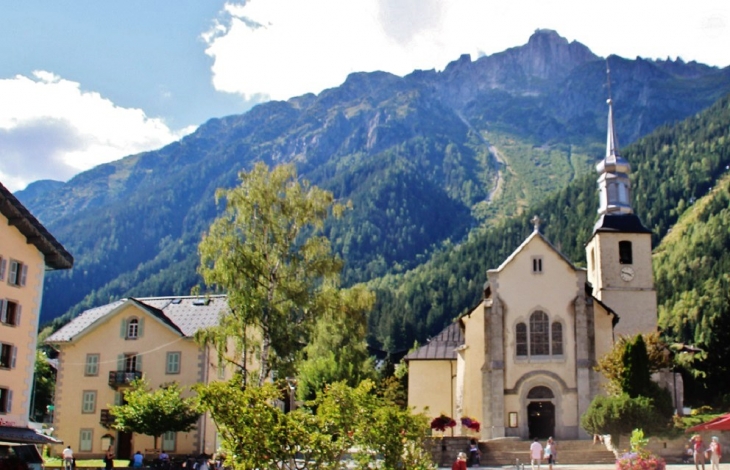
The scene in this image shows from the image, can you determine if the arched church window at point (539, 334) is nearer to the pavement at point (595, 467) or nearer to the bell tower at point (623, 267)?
the bell tower at point (623, 267)

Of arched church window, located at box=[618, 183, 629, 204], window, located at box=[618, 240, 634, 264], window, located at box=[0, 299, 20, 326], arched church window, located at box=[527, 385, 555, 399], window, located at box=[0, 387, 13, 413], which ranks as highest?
arched church window, located at box=[618, 183, 629, 204]

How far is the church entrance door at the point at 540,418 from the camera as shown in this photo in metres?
51.4

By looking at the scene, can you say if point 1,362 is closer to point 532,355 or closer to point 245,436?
point 245,436

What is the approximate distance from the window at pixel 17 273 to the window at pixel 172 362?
1536 centimetres

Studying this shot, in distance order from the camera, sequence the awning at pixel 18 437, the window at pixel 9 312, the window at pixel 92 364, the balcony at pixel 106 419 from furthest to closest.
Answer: the window at pixel 92 364 < the balcony at pixel 106 419 < the window at pixel 9 312 < the awning at pixel 18 437

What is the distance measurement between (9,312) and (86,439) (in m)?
16.9

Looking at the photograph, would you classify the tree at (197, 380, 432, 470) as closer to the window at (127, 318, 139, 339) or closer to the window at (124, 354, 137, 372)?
the window at (124, 354, 137, 372)

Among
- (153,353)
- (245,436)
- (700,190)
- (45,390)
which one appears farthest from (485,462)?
(700,190)

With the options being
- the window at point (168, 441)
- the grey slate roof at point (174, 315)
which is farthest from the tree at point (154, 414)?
the grey slate roof at point (174, 315)

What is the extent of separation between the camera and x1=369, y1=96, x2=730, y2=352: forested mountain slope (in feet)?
459

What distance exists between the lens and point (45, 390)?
92.7m

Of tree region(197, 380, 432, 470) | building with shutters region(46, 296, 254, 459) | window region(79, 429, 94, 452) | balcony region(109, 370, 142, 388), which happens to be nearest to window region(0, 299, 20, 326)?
building with shutters region(46, 296, 254, 459)

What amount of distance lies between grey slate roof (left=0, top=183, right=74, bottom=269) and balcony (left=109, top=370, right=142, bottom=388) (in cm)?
1237

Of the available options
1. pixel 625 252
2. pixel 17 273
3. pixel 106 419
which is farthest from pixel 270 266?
pixel 625 252
